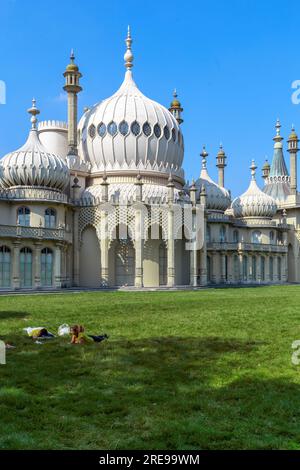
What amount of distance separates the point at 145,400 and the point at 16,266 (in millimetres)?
28921

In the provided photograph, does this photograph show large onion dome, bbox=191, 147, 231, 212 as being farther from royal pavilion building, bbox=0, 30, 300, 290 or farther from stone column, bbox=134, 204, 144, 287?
stone column, bbox=134, 204, 144, 287

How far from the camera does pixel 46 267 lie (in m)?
37.3

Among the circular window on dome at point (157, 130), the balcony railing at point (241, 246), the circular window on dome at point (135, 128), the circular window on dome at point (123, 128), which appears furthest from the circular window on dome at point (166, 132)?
the balcony railing at point (241, 246)

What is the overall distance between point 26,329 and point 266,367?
6901 mm

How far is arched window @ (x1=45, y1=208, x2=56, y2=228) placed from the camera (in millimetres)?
39156

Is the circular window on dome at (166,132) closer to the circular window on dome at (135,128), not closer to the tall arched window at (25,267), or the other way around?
the circular window on dome at (135,128)

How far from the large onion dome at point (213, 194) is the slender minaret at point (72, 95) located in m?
15.9

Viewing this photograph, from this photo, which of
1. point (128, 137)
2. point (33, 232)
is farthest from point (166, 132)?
point (33, 232)

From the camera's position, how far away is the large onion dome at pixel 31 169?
3891 cm

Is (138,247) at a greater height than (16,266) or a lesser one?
greater

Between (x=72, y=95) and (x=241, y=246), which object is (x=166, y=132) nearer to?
(x=72, y=95)

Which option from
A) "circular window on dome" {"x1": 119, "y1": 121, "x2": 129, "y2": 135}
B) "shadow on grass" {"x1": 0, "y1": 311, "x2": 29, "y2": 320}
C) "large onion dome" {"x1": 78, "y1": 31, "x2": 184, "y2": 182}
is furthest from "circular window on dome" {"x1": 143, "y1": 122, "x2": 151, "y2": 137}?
"shadow on grass" {"x1": 0, "y1": 311, "x2": 29, "y2": 320}

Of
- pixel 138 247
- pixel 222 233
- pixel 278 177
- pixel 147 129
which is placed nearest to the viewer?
pixel 138 247
